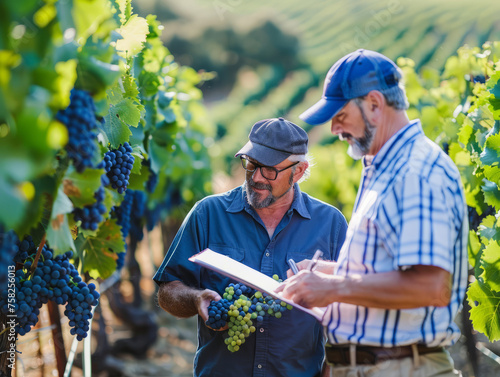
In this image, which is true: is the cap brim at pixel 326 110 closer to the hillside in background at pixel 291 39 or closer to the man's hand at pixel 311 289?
the man's hand at pixel 311 289

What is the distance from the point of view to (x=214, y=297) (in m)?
2.58

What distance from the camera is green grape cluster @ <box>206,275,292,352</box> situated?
2469mm

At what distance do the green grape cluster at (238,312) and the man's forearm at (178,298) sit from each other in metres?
0.16

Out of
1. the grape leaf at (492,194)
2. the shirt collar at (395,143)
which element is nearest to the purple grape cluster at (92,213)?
the shirt collar at (395,143)

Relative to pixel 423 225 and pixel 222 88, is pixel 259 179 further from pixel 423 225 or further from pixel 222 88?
pixel 222 88

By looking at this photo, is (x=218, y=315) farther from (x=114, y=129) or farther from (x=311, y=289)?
(x=114, y=129)

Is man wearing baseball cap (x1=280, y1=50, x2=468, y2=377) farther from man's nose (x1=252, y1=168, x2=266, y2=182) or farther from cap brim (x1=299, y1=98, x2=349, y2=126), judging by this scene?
man's nose (x1=252, y1=168, x2=266, y2=182)

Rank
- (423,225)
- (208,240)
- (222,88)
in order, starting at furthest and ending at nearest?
(222,88) < (208,240) < (423,225)

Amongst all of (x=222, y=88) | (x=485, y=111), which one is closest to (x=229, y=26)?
(x=222, y=88)

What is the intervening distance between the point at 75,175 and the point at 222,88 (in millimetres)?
48792

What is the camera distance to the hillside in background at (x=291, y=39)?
32.2 m

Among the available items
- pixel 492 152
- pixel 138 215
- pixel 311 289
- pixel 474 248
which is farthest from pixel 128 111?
pixel 138 215

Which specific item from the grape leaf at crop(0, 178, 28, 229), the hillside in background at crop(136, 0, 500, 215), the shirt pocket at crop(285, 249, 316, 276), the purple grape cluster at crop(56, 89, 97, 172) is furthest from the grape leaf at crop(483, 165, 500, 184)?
the hillside in background at crop(136, 0, 500, 215)

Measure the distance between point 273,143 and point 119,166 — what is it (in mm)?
799
